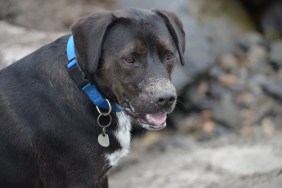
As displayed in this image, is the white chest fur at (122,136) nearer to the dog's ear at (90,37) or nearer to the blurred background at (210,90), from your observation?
the dog's ear at (90,37)

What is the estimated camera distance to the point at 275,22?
37.3 ft

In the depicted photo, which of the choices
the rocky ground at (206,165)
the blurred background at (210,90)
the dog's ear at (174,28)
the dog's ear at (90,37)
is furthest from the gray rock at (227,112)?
the dog's ear at (90,37)

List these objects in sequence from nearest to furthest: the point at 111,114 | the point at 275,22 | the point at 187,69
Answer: the point at 111,114 < the point at 187,69 < the point at 275,22

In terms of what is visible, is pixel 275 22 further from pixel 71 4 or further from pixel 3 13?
pixel 3 13

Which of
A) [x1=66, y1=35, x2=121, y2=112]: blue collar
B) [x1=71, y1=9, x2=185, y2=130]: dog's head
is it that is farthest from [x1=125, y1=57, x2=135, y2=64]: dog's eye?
[x1=66, y1=35, x2=121, y2=112]: blue collar

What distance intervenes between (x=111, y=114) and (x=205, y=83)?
5684mm

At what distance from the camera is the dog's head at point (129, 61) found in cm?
385

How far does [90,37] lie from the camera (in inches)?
151

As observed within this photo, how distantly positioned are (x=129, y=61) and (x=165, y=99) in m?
0.36

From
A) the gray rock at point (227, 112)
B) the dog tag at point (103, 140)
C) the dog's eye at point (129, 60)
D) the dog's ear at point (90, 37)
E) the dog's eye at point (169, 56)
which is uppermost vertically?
the dog's ear at point (90, 37)

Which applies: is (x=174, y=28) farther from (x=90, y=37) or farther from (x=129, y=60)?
(x=90, y=37)

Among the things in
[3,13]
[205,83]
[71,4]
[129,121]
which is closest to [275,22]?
[205,83]

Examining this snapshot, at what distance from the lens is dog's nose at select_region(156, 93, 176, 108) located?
12.6 feet

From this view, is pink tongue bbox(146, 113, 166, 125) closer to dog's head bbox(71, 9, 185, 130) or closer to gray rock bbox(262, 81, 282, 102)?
dog's head bbox(71, 9, 185, 130)
